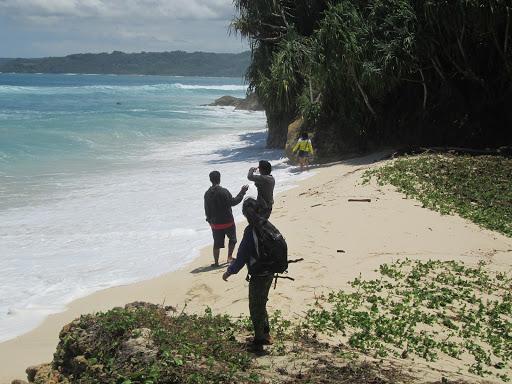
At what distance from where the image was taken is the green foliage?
5.99m

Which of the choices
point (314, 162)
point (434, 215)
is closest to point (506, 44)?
point (314, 162)

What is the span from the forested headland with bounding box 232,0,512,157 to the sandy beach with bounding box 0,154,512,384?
664 centimetres

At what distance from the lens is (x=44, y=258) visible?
10531 millimetres

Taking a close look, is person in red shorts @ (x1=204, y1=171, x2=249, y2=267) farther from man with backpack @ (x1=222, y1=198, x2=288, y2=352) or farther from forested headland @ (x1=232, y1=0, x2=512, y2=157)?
forested headland @ (x1=232, y1=0, x2=512, y2=157)

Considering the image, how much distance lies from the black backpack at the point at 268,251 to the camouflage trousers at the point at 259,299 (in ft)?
0.36

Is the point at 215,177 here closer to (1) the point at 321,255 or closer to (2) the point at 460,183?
(1) the point at 321,255

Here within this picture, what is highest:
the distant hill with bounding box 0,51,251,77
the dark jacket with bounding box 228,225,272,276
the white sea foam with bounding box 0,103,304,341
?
the distant hill with bounding box 0,51,251,77

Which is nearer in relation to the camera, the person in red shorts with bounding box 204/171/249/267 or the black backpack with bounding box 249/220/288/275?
the black backpack with bounding box 249/220/288/275

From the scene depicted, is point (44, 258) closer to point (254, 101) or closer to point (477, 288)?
point (477, 288)

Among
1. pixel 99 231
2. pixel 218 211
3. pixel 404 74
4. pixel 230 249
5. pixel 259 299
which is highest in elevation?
pixel 404 74

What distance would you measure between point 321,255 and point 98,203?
7625mm

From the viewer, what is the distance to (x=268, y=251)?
5473mm

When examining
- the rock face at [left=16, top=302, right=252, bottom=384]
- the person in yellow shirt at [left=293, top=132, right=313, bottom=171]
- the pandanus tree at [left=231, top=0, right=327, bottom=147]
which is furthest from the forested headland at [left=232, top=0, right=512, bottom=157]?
the rock face at [left=16, top=302, right=252, bottom=384]

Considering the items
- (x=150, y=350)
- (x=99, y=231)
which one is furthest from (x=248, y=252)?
(x=99, y=231)
